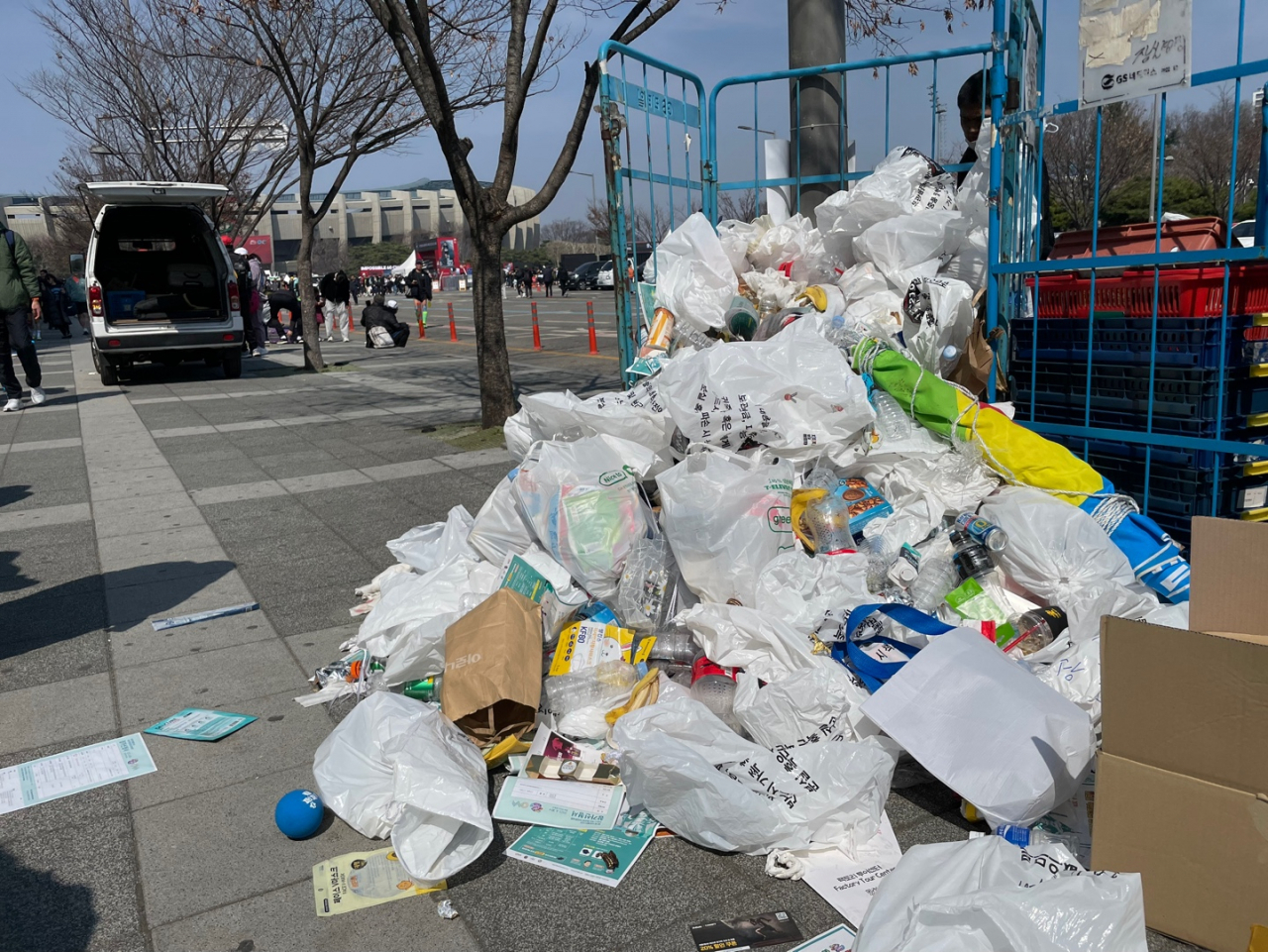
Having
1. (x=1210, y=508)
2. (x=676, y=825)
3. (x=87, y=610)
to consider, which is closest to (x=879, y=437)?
(x=1210, y=508)

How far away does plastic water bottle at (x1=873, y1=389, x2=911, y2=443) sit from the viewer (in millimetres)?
4062

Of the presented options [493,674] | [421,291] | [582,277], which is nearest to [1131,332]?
[493,674]

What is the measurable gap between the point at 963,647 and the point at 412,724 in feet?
4.97

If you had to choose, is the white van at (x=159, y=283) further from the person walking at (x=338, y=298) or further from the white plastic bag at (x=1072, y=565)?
the white plastic bag at (x=1072, y=565)

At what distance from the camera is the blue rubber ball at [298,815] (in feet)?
8.64

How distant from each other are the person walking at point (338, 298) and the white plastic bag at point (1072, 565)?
19.3m

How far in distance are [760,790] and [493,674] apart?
2.84 feet

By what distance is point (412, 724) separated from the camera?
2.75m

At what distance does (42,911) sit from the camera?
7.74 feet

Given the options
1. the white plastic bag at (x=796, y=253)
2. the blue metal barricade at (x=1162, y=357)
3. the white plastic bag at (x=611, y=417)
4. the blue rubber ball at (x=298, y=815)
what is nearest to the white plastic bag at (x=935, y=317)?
the blue metal barricade at (x=1162, y=357)

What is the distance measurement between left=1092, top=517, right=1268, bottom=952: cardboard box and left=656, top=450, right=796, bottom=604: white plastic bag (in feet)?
4.86

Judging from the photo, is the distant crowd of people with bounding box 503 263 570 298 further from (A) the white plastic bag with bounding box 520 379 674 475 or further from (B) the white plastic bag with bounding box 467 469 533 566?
(B) the white plastic bag with bounding box 467 469 533 566

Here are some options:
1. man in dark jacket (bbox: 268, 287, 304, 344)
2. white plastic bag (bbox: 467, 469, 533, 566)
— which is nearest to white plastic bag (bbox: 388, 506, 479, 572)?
white plastic bag (bbox: 467, 469, 533, 566)

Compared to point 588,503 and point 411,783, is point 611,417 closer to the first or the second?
point 588,503
